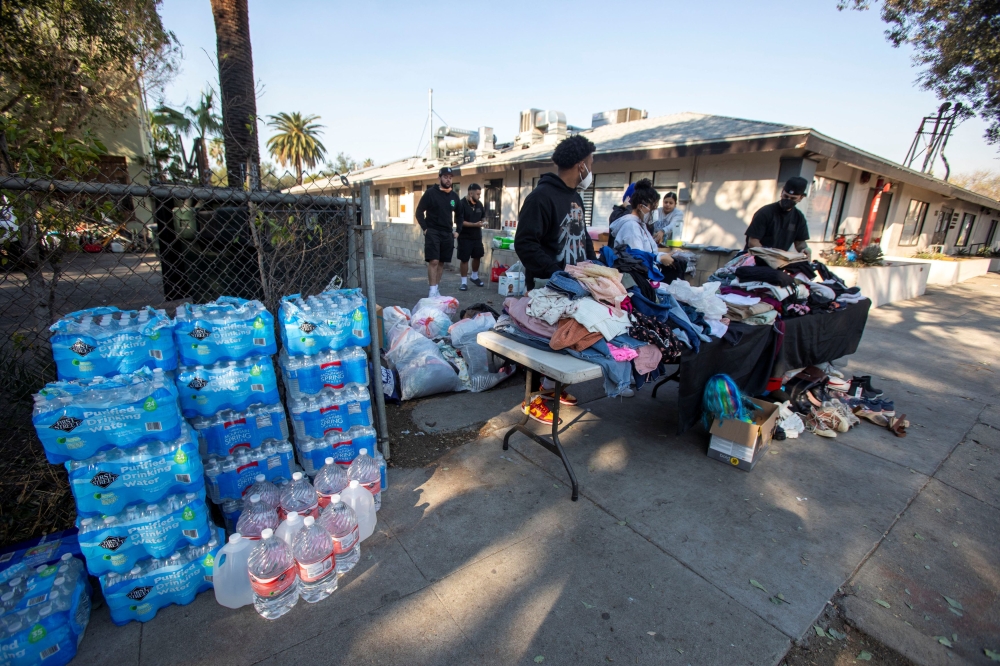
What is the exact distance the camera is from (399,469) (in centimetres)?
305

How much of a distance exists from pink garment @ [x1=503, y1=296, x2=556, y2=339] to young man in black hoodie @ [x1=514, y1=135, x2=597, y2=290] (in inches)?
14.2

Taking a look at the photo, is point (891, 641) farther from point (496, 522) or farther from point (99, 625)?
point (99, 625)

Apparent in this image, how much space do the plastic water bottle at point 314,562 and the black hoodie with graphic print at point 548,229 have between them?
2.27 m

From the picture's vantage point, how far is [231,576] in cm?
199

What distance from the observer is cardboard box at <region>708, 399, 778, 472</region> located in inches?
122

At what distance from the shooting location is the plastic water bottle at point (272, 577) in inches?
74.7

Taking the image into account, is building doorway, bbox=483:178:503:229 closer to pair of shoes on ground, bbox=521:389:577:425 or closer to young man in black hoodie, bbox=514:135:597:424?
young man in black hoodie, bbox=514:135:597:424

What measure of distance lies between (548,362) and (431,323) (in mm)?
2388

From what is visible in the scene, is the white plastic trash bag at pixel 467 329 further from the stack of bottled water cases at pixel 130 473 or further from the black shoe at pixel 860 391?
the black shoe at pixel 860 391

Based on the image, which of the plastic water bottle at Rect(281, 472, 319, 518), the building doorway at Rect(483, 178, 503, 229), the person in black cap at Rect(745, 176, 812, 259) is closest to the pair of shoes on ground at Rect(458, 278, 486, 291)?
the building doorway at Rect(483, 178, 503, 229)

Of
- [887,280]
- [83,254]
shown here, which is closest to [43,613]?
[83,254]

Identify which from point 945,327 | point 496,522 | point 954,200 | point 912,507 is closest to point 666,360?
point 496,522

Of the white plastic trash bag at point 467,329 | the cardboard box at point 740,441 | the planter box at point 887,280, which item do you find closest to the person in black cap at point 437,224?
the white plastic trash bag at point 467,329

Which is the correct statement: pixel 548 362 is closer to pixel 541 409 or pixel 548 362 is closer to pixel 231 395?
pixel 541 409
